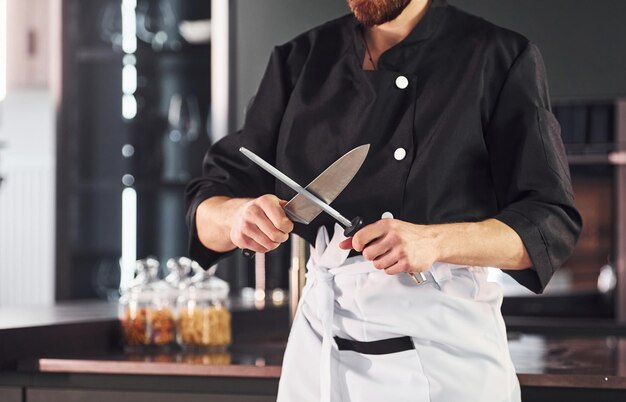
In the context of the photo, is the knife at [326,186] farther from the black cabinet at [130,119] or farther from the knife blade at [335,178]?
the black cabinet at [130,119]

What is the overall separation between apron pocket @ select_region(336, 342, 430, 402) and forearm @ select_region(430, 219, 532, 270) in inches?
6.3

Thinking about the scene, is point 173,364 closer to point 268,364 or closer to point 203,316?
point 268,364

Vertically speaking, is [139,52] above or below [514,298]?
above

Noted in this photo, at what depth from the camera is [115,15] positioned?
4.09 m

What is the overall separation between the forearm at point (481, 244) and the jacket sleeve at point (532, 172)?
0.04ft

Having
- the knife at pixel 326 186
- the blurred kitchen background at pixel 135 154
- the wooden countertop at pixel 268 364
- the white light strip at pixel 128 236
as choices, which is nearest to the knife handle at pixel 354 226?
the knife at pixel 326 186

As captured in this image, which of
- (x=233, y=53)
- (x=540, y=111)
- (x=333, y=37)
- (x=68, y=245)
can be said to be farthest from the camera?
(x=68, y=245)

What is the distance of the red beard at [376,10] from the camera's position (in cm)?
129

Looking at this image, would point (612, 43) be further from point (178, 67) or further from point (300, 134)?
point (178, 67)

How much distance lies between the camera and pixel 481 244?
1.20m

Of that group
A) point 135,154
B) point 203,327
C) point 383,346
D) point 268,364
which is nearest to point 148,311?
point 203,327

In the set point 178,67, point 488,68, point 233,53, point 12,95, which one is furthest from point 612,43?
point 12,95

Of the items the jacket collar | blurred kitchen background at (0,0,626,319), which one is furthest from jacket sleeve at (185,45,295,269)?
blurred kitchen background at (0,0,626,319)

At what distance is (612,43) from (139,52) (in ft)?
7.34
